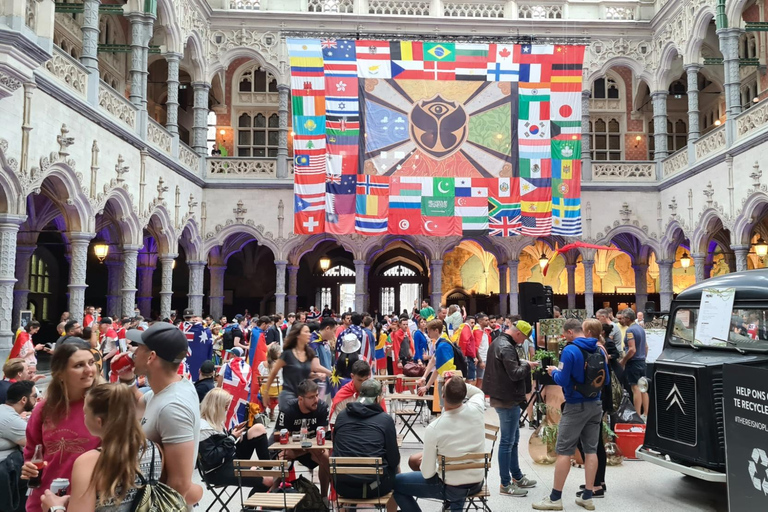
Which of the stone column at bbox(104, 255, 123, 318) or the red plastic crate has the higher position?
the stone column at bbox(104, 255, 123, 318)

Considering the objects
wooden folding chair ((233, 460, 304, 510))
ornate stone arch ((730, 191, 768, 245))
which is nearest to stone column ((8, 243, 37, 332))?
wooden folding chair ((233, 460, 304, 510))

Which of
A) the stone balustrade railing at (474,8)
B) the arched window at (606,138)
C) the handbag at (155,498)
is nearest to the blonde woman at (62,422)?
the handbag at (155,498)

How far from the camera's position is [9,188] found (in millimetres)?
10539

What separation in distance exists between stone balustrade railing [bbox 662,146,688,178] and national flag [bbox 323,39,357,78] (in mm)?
10758

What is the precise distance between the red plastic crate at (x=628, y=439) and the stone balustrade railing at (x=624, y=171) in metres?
15.2

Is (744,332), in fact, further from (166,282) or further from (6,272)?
(166,282)

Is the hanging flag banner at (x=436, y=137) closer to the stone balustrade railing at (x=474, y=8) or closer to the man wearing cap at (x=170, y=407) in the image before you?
the stone balustrade railing at (x=474, y=8)

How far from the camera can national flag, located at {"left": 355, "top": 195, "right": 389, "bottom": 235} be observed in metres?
19.4

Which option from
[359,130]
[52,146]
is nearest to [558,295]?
[359,130]

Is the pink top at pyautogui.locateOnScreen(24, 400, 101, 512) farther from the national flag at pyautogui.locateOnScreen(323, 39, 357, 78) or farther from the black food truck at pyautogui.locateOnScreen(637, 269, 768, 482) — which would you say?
the national flag at pyautogui.locateOnScreen(323, 39, 357, 78)

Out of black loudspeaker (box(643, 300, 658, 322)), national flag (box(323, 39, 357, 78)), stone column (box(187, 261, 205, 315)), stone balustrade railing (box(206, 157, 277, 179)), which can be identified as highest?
national flag (box(323, 39, 357, 78))

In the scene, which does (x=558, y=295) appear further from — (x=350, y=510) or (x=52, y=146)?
(x=350, y=510)

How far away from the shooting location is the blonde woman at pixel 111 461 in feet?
8.57

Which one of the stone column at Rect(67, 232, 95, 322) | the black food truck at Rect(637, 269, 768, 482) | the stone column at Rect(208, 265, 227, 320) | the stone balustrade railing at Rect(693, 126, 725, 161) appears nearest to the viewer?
the black food truck at Rect(637, 269, 768, 482)
